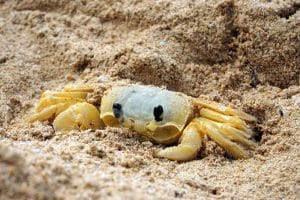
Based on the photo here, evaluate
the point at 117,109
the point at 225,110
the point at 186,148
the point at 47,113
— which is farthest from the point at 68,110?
the point at 225,110

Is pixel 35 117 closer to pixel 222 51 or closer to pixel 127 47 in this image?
pixel 127 47

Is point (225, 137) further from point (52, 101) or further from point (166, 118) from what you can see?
point (52, 101)

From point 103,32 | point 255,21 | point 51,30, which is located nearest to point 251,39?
point 255,21

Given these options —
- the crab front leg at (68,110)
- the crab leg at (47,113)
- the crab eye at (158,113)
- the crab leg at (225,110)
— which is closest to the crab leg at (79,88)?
the crab front leg at (68,110)

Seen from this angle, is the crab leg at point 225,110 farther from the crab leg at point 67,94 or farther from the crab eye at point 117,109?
the crab leg at point 67,94

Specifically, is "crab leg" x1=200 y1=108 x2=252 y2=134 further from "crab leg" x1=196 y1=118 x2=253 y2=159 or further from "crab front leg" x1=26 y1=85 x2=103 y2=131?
"crab front leg" x1=26 y1=85 x2=103 y2=131

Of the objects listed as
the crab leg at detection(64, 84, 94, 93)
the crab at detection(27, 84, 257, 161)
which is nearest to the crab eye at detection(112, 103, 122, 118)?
the crab at detection(27, 84, 257, 161)
